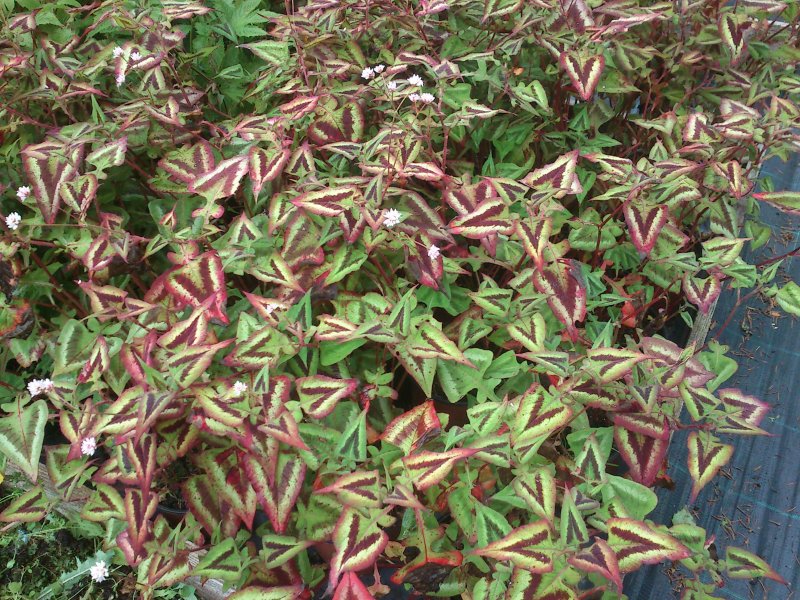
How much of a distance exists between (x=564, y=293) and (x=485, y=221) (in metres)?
0.18

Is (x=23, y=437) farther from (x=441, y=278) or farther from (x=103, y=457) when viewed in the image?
(x=441, y=278)

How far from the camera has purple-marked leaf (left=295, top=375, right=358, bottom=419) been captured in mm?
1011

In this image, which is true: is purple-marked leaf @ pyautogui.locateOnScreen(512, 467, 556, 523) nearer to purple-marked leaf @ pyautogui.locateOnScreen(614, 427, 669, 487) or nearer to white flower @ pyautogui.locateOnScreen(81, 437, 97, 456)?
purple-marked leaf @ pyautogui.locateOnScreen(614, 427, 669, 487)

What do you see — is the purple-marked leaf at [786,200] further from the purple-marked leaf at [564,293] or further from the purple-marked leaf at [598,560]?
the purple-marked leaf at [598,560]

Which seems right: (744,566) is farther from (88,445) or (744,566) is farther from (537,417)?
(88,445)

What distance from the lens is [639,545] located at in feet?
2.97

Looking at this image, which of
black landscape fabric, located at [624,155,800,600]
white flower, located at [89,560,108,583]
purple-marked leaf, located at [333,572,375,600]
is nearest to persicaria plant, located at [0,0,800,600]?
purple-marked leaf, located at [333,572,375,600]

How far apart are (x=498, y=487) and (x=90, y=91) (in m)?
1.12

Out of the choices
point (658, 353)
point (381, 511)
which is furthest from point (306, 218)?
point (658, 353)

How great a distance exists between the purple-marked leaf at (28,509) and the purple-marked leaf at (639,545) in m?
0.95

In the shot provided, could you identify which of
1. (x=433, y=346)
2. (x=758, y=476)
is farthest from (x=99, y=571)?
(x=758, y=476)

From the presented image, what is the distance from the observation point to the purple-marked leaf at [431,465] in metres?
0.94

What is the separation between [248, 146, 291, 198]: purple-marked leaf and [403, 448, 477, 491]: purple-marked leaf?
1.75 ft

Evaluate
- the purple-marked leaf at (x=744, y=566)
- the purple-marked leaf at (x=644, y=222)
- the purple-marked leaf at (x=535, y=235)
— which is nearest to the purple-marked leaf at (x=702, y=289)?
the purple-marked leaf at (x=644, y=222)
